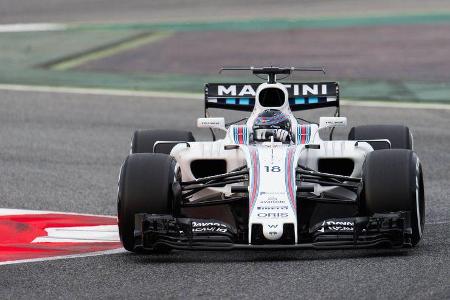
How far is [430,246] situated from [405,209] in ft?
1.84

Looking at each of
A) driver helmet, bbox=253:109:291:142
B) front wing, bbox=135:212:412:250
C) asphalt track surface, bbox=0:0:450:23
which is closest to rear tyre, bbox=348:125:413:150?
driver helmet, bbox=253:109:291:142

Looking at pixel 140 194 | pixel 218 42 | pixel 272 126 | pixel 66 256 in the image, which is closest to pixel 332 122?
pixel 272 126

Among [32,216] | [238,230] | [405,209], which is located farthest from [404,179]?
[32,216]

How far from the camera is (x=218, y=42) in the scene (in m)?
28.4

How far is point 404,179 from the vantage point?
12180 millimetres

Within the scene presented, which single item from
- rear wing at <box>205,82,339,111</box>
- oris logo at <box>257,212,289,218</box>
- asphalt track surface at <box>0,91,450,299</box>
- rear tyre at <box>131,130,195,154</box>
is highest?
rear wing at <box>205,82,339,111</box>

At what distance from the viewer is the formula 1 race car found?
39.1ft

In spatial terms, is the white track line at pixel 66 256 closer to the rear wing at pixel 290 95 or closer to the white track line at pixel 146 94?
the rear wing at pixel 290 95

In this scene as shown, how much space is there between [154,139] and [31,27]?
17.4 metres

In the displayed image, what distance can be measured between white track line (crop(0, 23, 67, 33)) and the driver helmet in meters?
17.6

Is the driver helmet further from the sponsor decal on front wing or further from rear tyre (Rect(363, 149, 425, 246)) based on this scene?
the sponsor decal on front wing

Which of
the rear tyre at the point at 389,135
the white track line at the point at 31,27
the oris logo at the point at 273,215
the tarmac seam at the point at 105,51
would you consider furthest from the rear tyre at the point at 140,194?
the white track line at the point at 31,27

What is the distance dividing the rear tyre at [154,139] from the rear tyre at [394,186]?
249cm

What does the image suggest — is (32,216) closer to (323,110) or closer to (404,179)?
(404,179)
